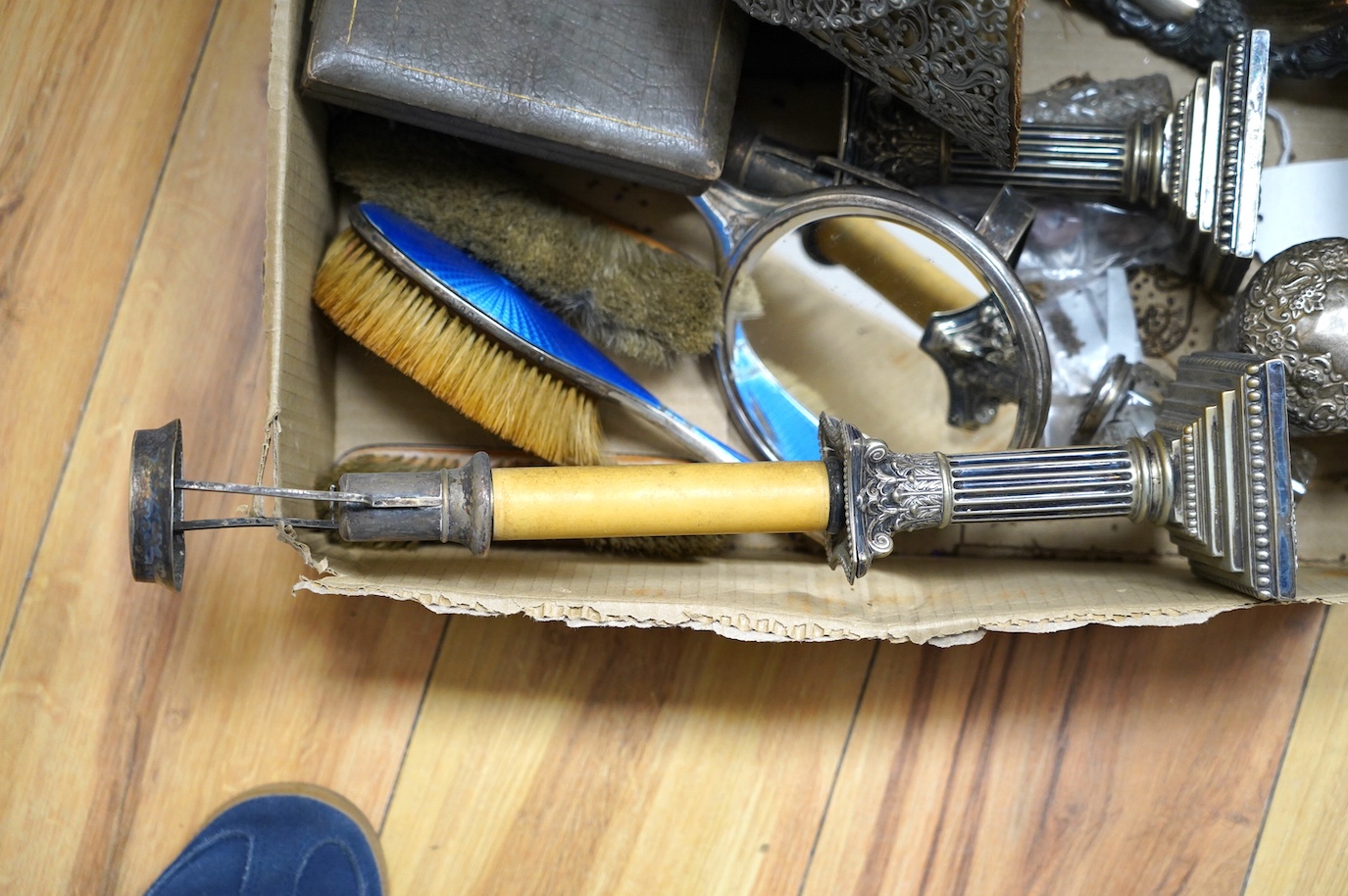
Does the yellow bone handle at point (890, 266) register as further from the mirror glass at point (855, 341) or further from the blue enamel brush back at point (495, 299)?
the blue enamel brush back at point (495, 299)

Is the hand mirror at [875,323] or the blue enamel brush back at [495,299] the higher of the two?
the hand mirror at [875,323]

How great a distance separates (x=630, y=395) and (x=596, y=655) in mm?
211

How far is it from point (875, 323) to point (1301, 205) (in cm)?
35

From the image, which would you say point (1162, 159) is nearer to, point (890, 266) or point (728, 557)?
point (890, 266)

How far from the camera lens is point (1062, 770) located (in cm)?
78

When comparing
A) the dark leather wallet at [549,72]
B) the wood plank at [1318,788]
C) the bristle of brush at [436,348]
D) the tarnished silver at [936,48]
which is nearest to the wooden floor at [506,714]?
the wood plank at [1318,788]

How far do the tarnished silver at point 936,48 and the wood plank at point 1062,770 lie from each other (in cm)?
41

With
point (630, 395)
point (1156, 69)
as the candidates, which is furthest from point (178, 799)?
point (1156, 69)

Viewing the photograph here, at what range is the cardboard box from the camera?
59cm

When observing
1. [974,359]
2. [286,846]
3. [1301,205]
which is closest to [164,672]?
[286,846]

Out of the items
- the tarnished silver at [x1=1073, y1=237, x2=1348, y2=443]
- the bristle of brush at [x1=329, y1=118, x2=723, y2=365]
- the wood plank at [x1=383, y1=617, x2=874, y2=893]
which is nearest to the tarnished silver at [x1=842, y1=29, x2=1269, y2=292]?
the tarnished silver at [x1=1073, y1=237, x2=1348, y2=443]

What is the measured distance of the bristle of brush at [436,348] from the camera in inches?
27.5

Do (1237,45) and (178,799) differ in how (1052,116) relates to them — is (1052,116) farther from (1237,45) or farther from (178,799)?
(178,799)

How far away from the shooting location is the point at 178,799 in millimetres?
771
